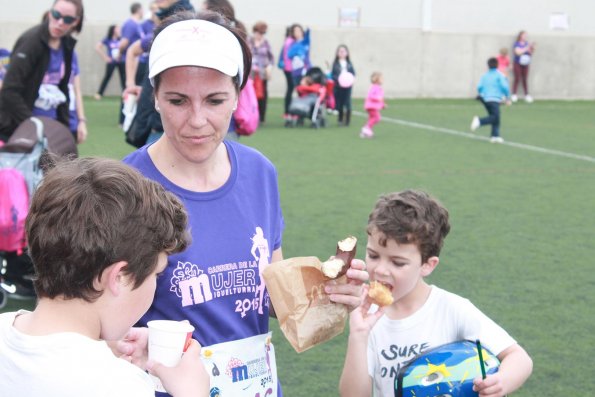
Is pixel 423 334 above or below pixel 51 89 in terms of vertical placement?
below

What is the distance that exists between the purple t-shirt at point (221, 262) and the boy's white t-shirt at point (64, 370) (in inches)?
26.4

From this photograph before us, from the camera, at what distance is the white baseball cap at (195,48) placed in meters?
2.68

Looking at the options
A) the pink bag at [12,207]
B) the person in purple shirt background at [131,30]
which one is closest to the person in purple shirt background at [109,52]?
the person in purple shirt background at [131,30]

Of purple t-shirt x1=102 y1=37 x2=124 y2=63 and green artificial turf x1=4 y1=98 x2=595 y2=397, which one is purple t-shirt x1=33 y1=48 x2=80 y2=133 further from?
purple t-shirt x1=102 y1=37 x2=124 y2=63

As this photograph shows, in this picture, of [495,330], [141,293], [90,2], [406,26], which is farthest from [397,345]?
[406,26]

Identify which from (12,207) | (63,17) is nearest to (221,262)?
(12,207)

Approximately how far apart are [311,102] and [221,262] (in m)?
16.0

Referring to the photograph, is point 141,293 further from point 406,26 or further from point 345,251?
point 406,26

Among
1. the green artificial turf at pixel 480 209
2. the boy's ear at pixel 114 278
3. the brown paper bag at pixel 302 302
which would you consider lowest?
the green artificial turf at pixel 480 209

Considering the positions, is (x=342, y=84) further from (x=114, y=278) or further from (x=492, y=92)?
(x=114, y=278)

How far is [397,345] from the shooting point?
353cm

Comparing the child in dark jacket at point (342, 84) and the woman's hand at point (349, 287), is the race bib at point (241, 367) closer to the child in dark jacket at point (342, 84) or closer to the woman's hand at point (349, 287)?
the woman's hand at point (349, 287)

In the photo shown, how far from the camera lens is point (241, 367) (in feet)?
9.16

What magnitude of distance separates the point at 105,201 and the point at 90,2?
24.4 m
